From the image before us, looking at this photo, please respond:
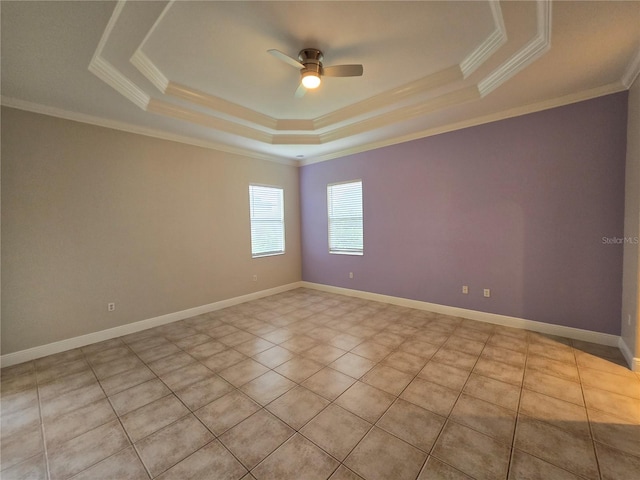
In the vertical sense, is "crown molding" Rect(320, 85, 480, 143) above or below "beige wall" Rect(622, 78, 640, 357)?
above

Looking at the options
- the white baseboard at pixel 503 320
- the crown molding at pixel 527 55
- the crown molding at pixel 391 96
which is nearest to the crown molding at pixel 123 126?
the crown molding at pixel 391 96

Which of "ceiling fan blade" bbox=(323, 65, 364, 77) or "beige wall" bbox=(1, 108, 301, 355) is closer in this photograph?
"ceiling fan blade" bbox=(323, 65, 364, 77)

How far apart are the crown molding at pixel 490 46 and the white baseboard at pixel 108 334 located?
4.54 meters

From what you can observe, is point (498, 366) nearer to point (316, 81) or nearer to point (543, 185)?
point (543, 185)

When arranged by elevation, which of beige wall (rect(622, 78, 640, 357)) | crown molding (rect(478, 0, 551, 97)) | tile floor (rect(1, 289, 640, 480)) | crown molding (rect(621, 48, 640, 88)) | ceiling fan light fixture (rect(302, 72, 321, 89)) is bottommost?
tile floor (rect(1, 289, 640, 480))

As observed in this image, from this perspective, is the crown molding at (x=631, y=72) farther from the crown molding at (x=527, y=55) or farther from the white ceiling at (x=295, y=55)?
the crown molding at (x=527, y=55)

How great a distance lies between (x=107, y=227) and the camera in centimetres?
331

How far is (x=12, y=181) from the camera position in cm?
271

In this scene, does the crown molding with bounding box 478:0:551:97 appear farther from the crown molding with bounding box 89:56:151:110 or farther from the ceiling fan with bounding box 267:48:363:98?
the crown molding with bounding box 89:56:151:110

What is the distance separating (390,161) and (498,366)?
319cm

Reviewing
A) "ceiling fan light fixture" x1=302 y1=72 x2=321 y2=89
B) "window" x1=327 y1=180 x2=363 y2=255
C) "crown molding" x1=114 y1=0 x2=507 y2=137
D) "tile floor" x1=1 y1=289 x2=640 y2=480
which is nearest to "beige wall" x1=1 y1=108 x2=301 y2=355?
"tile floor" x1=1 y1=289 x2=640 y2=480

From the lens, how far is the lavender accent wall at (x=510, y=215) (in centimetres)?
283

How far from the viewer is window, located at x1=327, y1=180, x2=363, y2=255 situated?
16.0ft

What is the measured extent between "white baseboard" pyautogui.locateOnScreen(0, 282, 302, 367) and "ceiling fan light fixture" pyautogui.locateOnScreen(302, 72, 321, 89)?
3.59 m
